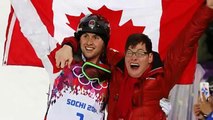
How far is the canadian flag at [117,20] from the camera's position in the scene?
2125mm

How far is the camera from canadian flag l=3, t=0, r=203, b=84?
2125 mm

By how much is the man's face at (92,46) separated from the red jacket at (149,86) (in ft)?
0.28

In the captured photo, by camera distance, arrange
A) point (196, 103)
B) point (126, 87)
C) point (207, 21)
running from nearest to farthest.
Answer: point (207, 21) → point (126, 87) → point (196, 103)

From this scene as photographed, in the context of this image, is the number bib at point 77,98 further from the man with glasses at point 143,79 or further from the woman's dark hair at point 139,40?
the woman's dark hair at point 139,40

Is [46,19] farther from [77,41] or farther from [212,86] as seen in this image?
[212,86]

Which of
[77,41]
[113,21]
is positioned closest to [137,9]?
[113,21]

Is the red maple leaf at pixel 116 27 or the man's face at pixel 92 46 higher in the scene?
the red maple leaf at pixel 116 27

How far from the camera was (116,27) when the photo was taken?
7.26 feet

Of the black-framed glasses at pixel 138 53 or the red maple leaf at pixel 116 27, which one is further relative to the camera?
the red maple leaf at pixel 116 27

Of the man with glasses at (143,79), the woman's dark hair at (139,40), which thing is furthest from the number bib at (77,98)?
the woman's dark hair at (139,40)

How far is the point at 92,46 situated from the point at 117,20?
0.22 meters

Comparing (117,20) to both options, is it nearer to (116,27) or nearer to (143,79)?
(116,27)

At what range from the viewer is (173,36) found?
2.13 metres

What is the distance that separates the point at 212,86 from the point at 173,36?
8.4 inches
